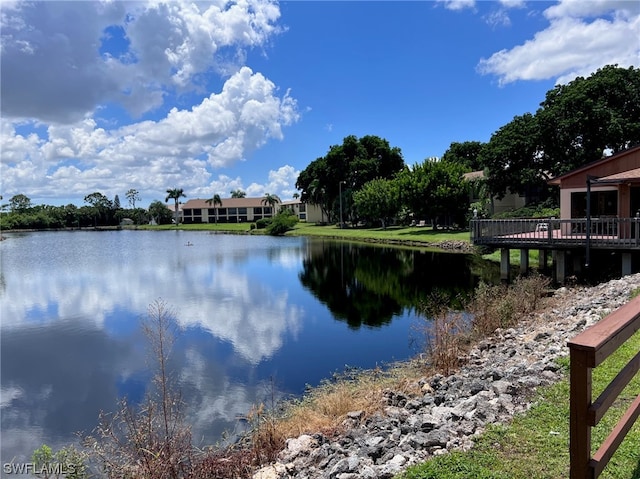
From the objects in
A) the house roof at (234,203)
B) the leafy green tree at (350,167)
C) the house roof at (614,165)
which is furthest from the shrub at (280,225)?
the house roof at (614,165)

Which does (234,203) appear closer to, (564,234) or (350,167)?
(350,167)

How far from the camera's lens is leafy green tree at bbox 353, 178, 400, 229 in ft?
188

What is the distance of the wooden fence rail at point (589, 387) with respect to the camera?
7.89 ft

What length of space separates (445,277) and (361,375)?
582 inches

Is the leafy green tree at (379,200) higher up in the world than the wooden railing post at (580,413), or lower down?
higher up

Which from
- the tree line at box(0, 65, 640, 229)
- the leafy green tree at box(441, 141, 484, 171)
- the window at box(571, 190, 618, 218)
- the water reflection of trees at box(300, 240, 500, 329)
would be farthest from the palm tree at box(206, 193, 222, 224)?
the window at box(571, 190, 618, 218)

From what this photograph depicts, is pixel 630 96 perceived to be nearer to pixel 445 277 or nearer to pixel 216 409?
pixel 445 277

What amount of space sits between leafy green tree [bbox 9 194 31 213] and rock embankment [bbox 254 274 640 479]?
5627 inches

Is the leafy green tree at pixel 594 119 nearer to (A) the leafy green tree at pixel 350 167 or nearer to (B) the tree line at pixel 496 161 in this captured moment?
(B) the tree line at pixel 496 161

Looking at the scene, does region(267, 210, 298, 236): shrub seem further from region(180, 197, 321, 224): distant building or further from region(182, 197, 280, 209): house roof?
region(182, 197, 280, 209): house roof

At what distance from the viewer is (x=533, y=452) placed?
4508 millimetres

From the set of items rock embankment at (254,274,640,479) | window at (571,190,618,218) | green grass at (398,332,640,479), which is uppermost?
window at (571,190,618,218)

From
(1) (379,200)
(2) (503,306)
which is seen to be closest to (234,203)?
(1) (379,200)

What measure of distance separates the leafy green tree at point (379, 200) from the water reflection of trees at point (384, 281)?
773 inches
